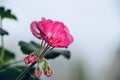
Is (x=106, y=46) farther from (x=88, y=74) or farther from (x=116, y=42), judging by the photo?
(x=88, y=74)

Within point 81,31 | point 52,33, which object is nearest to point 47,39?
point 52,33

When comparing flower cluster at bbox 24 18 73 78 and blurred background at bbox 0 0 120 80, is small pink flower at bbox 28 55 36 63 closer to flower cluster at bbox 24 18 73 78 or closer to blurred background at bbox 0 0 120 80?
flower cluster at bbox 24 18 73 78

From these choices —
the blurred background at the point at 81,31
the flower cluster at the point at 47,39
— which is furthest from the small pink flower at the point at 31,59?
the blurred background at the point at 81,31

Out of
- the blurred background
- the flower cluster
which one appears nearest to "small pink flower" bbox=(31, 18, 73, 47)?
the flower cluster

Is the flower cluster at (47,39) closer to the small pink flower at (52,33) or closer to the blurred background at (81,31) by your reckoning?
the small pink flower at (52,33)

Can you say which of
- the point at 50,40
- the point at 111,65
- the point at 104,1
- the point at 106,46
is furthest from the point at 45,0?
the point at 50,40
